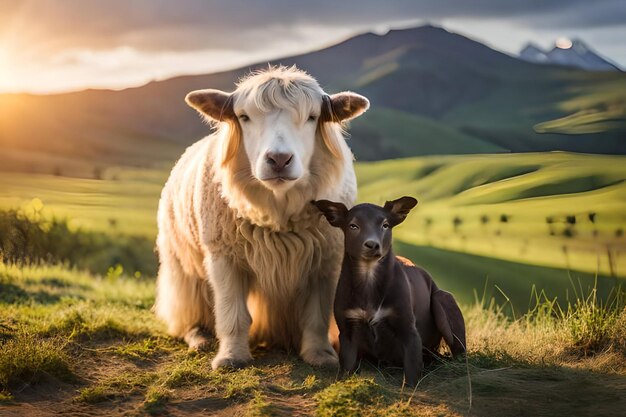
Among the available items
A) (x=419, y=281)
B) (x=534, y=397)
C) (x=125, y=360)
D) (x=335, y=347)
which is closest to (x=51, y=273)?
(x=125, y=360)

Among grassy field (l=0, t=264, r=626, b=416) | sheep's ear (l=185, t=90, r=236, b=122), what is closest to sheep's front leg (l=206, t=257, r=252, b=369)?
grassy field (l=0, t=264, r=626, b=416)

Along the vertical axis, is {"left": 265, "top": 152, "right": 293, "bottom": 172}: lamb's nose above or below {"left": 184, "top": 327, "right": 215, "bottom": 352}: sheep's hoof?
above

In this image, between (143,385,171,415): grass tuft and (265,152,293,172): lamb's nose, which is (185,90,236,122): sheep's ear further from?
(143,385,171,415): grass tuft

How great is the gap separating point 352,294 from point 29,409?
7.67ft

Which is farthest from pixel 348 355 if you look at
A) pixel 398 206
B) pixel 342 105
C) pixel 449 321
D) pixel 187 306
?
pixel 187 306

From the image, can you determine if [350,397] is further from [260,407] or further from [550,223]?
[550,223]

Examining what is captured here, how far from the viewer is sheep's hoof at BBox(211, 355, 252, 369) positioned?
6234mm

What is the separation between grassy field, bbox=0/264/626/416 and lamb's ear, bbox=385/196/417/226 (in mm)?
1131

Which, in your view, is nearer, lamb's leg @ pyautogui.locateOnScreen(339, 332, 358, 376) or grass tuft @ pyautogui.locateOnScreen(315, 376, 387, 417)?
grass tuft @ pyautogui.locateOnScreen(315, 376, 387, 417)

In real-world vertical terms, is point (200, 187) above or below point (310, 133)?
below

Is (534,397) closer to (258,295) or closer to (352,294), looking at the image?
(352,294)

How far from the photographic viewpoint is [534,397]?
17.0 ft

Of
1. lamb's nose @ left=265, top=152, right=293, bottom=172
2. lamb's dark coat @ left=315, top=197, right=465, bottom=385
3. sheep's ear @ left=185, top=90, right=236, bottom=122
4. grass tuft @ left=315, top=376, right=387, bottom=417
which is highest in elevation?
sheep's ear @ left=185, top=90, right=236, bottom=122

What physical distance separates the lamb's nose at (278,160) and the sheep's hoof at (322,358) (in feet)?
5.65
